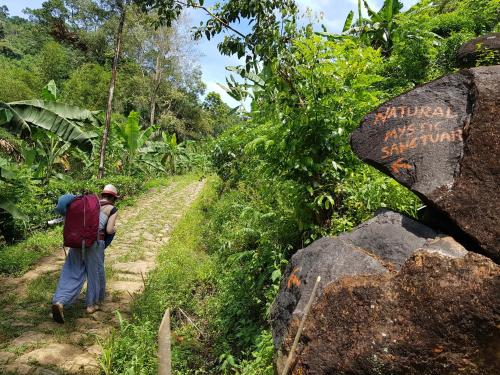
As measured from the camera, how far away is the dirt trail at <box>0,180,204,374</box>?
3785mm

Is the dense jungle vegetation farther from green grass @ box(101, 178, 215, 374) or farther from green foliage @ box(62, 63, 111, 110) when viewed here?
green foliage @ box(62, 63, 111, 110)

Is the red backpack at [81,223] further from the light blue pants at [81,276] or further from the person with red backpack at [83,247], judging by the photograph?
the light blue pants at [81,276]

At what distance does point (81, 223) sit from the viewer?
15.4ft

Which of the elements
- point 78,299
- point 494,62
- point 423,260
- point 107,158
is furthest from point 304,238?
point 107,158

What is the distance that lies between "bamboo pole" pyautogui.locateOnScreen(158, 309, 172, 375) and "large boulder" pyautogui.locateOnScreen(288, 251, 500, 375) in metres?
1.83

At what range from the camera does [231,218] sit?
8141 millimetres

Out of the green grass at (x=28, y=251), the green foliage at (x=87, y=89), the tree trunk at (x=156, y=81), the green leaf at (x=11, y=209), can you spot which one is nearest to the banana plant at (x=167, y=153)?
the green foliage at (x=87, y=89)

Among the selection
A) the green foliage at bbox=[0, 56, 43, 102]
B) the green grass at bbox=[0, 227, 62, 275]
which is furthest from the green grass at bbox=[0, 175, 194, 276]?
the green foliage at bbox=[0, 56, 43, 102]

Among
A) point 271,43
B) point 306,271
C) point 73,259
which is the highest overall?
point 271,43

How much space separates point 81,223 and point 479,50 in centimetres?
734

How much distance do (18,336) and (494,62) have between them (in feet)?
27.1

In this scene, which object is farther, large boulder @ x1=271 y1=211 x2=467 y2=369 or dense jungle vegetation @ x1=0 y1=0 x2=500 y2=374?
dense jungle vegetation @ x1=0 y1=0 x2=500 y2=374

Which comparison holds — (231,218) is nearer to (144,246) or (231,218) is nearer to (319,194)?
(144,246)

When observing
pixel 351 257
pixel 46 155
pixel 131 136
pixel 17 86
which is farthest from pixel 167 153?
pixel 351 257
